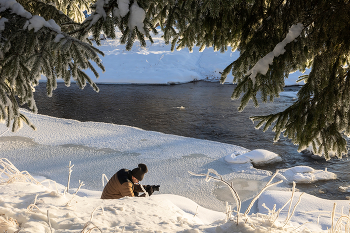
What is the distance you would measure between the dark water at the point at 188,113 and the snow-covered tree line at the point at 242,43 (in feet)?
9.83

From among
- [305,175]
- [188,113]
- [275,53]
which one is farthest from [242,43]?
[188,113]

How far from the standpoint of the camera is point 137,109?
43.5 feet

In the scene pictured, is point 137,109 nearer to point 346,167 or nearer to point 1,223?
point 346,167

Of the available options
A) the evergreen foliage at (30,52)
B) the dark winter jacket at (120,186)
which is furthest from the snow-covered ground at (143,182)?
the evergreen foliage at (30,52)

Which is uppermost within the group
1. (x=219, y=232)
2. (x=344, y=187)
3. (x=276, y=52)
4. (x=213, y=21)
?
(x=213, y=21)

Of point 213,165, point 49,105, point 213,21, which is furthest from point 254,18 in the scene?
point 49,105

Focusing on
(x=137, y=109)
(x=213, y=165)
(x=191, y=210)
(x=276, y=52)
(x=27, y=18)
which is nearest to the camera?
(x=27, y=18)

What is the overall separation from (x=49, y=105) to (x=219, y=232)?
13.7 metres

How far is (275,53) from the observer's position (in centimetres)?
298

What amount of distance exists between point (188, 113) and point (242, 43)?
29.6 ft

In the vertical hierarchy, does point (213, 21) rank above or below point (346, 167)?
above

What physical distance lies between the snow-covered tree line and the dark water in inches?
118

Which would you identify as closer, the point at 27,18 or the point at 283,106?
the point at 27,18

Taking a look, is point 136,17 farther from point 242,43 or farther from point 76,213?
point 76,213
